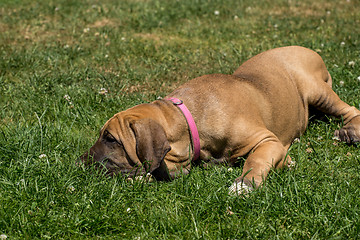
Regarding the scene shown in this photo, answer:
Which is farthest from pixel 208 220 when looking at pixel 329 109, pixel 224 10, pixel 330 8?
pixel 330 8

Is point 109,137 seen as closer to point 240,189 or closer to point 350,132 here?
point 240,189

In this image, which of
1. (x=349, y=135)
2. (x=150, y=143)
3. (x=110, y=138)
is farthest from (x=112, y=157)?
(x=349, y=135)

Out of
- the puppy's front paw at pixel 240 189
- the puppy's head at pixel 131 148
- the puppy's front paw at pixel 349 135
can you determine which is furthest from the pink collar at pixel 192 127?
the puppy's front paw at pixel 349 135

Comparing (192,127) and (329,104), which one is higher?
(192,127)

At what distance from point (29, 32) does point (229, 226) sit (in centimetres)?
630

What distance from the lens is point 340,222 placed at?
324 cm

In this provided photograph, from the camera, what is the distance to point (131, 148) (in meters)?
3.93

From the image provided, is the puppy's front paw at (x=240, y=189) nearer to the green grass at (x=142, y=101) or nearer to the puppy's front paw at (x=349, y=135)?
the green grass at (x=142, y=101)

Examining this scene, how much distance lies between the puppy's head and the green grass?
138 millimetres

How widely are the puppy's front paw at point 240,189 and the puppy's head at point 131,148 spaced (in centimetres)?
62

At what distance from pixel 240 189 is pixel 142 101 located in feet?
7.72

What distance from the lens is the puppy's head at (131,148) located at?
3760 millimetres

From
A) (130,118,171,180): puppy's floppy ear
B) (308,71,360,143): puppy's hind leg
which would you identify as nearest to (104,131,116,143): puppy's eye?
(130,118,171,180): puppy's floppy ear

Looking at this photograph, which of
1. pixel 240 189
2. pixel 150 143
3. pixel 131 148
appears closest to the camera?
pixel 240 189
